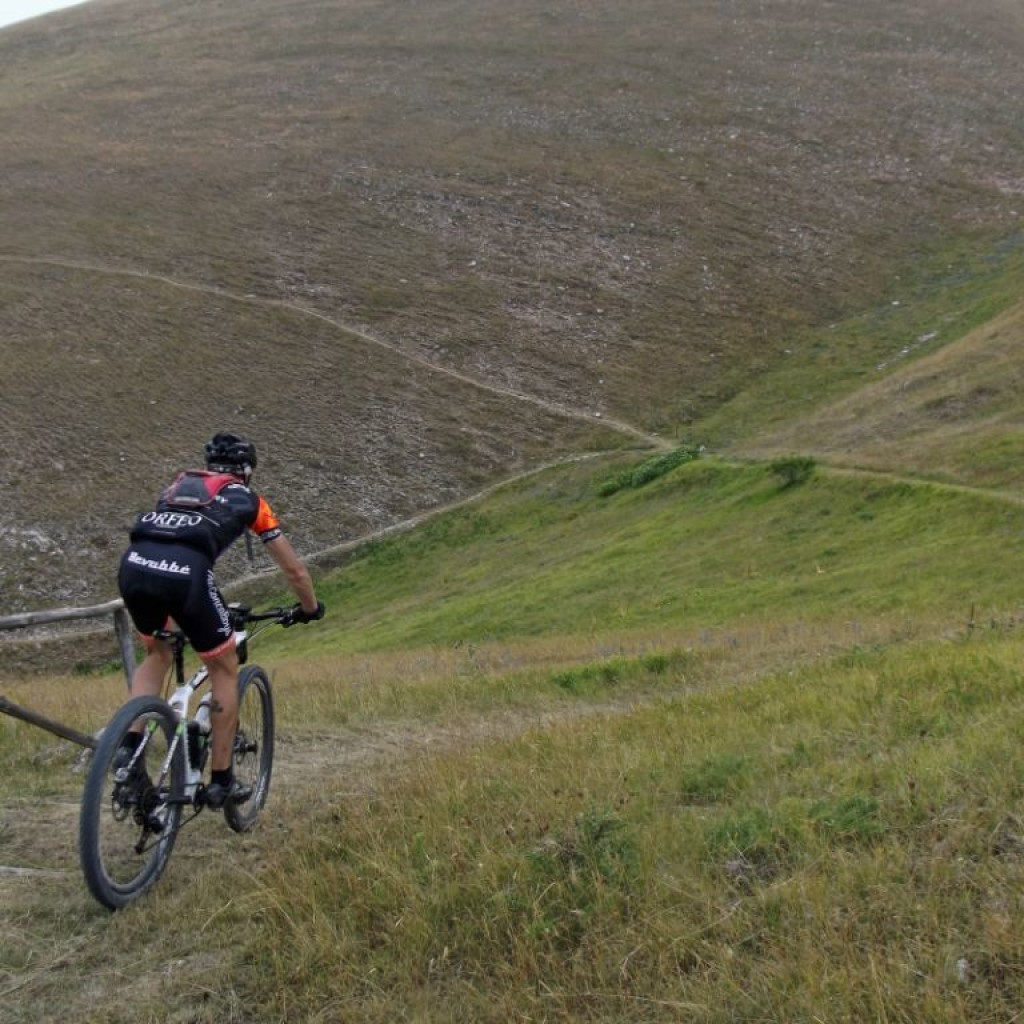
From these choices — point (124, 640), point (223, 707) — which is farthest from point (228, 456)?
point (124, 640)

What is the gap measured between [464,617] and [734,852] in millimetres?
19799

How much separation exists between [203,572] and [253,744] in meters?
1.77

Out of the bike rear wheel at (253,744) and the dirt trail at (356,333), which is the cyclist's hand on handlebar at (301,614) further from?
the dirt trail at (356,333)

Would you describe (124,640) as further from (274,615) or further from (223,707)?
(223,707)

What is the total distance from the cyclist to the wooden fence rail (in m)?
0.47

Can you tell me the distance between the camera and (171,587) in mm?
6746

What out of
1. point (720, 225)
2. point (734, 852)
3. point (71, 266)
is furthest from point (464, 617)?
point (720, 225)

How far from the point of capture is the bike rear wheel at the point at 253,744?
766cm

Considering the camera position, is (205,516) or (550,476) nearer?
(205,516)

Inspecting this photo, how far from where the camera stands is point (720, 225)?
2189 inches

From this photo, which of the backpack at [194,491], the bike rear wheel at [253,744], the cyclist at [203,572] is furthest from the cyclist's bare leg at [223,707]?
the backpack at [194,491]

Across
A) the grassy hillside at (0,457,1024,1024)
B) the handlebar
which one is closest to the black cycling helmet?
the handlebar

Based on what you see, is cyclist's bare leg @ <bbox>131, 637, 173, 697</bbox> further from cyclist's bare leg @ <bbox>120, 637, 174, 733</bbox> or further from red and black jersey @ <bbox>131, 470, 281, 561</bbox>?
red and black jersey @ <bbox>131, 470, 281, 561</bbox>

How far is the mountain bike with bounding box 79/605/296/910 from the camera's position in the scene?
6.02 m
